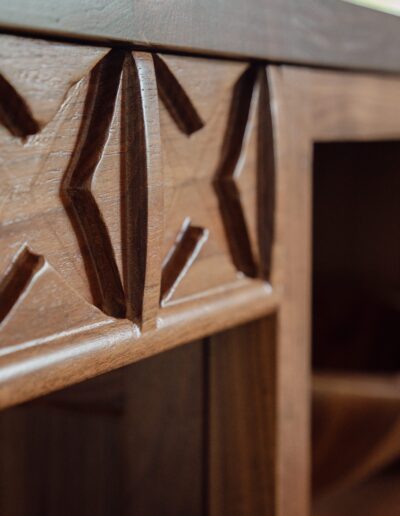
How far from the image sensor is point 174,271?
1.43 feet

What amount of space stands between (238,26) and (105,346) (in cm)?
18

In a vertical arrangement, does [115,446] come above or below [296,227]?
below

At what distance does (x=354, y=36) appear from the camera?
0.58 meters

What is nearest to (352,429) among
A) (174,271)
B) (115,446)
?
(115,446)

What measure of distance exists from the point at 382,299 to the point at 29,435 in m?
0.42

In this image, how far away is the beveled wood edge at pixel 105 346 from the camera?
334 millimetres

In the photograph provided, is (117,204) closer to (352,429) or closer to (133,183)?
(133,183)

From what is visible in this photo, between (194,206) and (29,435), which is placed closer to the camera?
(194,206)

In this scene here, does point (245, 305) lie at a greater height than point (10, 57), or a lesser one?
lesser

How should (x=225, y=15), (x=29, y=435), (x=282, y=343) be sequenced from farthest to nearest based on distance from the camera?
(x=29, y=435), (x=282, y=343), (x=225, y=15)

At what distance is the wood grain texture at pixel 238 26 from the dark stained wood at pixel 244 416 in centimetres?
17

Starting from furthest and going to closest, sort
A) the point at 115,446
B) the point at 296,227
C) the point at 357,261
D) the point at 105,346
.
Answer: the point at 357,261
the point at 115,446
the point at 296,227
the point at 105,346

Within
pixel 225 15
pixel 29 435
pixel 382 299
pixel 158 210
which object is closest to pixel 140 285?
pixel 158 210

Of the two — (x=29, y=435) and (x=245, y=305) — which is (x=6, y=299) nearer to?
(x=245, y=305)
